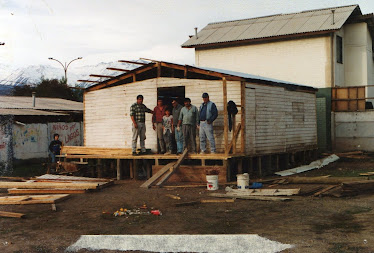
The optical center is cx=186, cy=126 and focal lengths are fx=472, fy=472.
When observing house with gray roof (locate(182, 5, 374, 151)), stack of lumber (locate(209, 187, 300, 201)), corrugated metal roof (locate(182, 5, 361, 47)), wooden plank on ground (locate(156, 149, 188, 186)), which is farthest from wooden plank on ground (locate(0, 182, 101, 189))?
corrugated metal roof (locate(182, 5, 361, 47))

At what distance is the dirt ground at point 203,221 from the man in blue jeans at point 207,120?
2795 mm

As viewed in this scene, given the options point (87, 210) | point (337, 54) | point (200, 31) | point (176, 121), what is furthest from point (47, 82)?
point (87, 210)

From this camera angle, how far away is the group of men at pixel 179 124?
14.4m

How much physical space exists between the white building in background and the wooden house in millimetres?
5823

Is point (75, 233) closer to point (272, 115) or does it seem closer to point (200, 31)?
point (272, 115)

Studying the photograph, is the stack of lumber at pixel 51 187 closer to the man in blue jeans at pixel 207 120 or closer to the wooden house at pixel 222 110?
the wooden house at pixel 222 110

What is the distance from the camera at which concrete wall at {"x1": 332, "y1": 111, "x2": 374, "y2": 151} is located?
22.3 meters

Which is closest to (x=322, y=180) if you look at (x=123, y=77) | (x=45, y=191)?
(x=45, y=191)

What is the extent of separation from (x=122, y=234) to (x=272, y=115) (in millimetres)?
10111

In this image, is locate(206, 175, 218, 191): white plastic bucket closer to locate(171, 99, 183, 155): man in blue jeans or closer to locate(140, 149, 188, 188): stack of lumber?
locate(140, 149, 188, 188): stack of lumber

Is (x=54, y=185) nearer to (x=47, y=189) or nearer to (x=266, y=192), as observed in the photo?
(x=47, y=189)

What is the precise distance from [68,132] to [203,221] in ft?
54.7

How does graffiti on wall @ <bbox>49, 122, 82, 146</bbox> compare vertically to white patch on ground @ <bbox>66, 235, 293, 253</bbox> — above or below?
above

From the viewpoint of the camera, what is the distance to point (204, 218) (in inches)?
353
